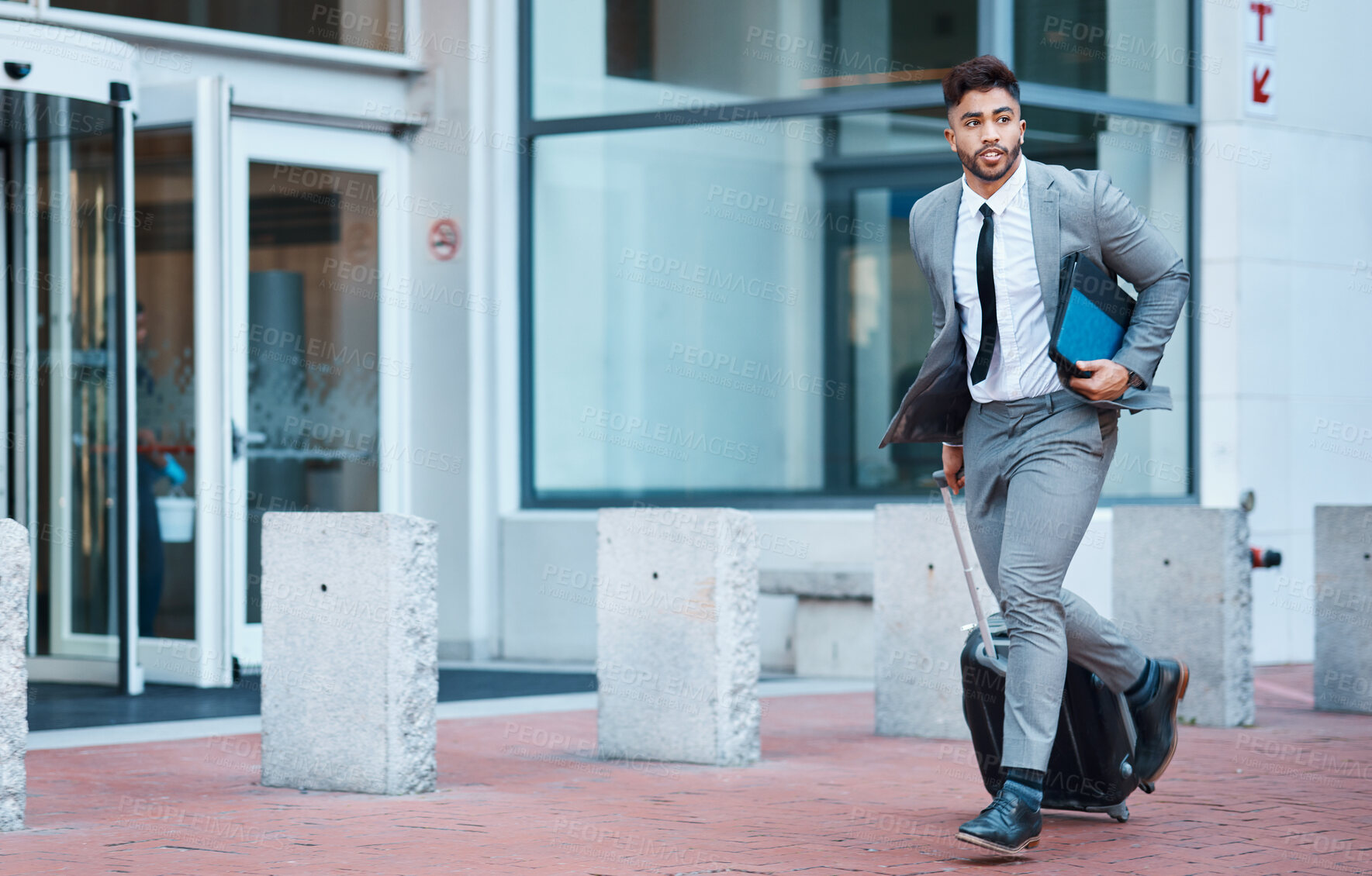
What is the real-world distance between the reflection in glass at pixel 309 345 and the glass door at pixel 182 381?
443mm

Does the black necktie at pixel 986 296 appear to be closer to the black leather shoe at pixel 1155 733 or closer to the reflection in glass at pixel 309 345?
the black leather shoe at pixel 1155 733

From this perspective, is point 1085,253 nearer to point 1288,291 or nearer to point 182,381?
point 182,381

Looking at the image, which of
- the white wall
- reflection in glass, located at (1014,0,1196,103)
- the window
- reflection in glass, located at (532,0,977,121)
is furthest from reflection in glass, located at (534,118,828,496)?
the white wall

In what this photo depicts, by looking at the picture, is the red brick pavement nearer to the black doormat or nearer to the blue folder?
the black doormat

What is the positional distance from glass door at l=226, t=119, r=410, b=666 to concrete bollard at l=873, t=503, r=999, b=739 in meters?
3.89

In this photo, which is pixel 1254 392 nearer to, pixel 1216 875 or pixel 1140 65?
pixel 1140 65

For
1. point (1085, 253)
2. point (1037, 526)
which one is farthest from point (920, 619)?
point (1085, 253)

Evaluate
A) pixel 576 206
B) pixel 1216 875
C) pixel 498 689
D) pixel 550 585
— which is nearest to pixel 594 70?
pixel 576 206

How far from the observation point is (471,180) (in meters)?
10.4

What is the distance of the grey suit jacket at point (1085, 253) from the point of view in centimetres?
441

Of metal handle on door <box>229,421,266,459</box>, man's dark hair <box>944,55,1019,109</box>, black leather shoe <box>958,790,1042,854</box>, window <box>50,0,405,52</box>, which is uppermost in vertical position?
window <box>50,0,405,52</box>

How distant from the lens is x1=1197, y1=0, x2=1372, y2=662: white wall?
32.6 feet

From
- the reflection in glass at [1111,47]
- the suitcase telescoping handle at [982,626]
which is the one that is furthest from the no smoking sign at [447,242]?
the suitcase telescoping handle at [982,626]

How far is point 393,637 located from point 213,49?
5497 millimetres
